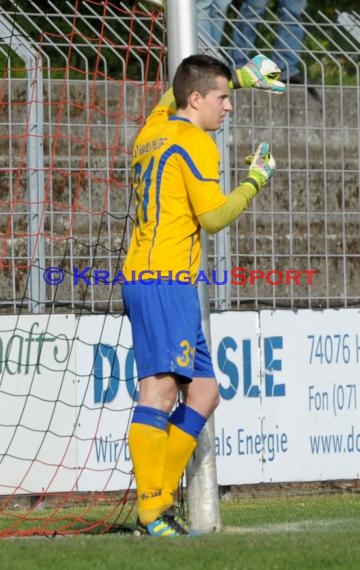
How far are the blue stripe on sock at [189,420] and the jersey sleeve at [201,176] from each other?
938mm

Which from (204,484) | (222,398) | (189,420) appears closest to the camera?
(189,420)

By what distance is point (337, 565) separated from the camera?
588 centimetres

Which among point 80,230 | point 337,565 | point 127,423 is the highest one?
point 80,230

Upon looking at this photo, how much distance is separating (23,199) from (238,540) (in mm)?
4120

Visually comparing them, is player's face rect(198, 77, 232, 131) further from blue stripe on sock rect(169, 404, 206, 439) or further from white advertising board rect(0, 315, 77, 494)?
white advertising board rect(0, 315, 77, 494)

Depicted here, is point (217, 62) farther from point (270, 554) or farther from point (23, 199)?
point (23, 199)

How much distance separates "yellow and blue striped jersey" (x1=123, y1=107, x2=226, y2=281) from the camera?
6.84 m

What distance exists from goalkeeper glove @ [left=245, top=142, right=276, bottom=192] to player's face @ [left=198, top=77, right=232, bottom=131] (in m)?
0.26

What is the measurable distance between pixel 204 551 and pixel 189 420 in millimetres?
974

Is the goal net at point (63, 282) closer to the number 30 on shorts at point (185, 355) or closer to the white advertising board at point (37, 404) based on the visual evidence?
the white advertising board at point (37, 404)

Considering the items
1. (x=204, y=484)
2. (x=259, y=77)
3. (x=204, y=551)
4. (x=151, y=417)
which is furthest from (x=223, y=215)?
(x=204, y=551)

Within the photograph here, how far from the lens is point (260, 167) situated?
715 centimetres

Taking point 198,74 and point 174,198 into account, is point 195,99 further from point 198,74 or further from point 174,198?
point 174,198

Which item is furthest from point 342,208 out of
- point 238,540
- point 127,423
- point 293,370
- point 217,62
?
Answer: point 238,540
